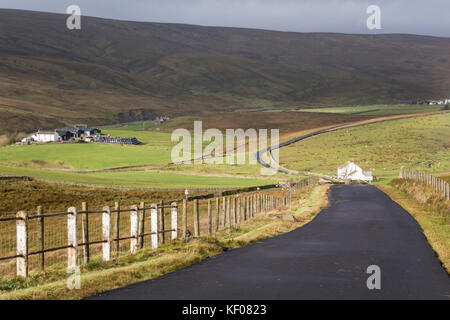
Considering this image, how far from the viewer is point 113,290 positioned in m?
14.9

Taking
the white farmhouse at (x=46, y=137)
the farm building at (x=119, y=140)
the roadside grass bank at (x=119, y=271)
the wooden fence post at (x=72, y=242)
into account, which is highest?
the white farmhouse at (x=46, y=137)

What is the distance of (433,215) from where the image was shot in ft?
120

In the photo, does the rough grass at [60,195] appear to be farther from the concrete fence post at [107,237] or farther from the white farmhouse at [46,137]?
the white farmhouse at [46,137]

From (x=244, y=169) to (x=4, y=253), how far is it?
90997 mm

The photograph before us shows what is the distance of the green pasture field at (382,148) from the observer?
413 ft

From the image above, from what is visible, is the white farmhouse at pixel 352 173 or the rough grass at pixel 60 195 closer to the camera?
the rough grass at pixel 60 195

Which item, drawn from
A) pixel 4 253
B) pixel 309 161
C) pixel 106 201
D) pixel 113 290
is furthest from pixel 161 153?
pixel 113 290

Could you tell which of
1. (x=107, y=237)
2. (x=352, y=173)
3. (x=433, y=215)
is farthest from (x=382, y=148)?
(x=107, y=237)

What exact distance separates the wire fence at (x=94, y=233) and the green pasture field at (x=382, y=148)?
69850 mm

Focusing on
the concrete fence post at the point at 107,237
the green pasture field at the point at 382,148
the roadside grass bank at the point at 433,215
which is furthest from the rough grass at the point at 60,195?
the green pasture field at the point at 382,148

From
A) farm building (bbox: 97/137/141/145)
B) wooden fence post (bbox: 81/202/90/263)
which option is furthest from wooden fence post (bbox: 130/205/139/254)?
farm building (bbox: 97/137/141/145)

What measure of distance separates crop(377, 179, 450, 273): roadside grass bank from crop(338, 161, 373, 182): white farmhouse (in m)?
52.1

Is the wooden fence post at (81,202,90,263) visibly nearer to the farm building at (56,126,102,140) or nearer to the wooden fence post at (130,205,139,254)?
the wooden fence post at (130,205,139,254)
